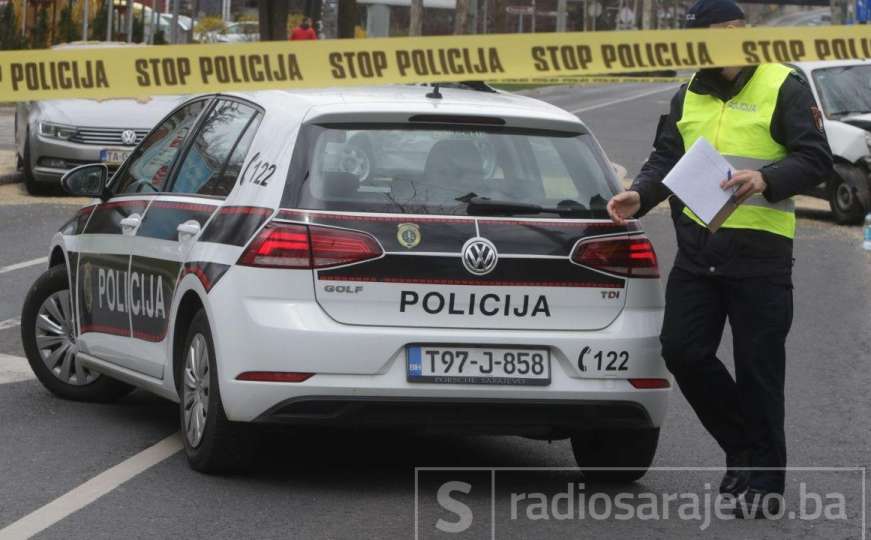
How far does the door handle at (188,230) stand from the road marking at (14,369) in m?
2.29

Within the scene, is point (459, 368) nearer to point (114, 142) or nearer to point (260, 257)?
point (260, 257)

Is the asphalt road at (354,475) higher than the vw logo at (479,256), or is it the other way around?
the vw logo at (479,256)

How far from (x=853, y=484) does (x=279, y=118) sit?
2.70 m

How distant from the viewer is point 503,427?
23.0 ft

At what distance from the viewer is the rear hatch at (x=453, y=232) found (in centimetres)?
692

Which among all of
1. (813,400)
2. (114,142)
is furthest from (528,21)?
(813,400)

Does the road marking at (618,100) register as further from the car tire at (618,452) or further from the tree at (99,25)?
the car tire at (618,452)

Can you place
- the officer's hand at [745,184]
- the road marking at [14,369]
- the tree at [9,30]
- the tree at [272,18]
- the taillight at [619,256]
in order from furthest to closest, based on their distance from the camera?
the tree at [272,18]
the tree at [9,30]
the road marking at [14,369]
the taillight at [619,256]
the officer's hand at [745,184]

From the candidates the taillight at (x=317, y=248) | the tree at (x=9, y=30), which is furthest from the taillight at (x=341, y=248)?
the tree at (x=9, y=30)

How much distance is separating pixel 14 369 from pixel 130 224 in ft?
6.70

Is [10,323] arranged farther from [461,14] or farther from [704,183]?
Result: [461,14]

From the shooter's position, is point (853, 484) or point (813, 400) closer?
point (853, 484)

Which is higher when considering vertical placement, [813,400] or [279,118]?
[279,118]

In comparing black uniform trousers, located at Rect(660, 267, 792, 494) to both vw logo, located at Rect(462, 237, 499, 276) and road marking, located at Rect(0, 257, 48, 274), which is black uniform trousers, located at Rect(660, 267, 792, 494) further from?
road marking, located at Rect(0, 257, 48, 274)
